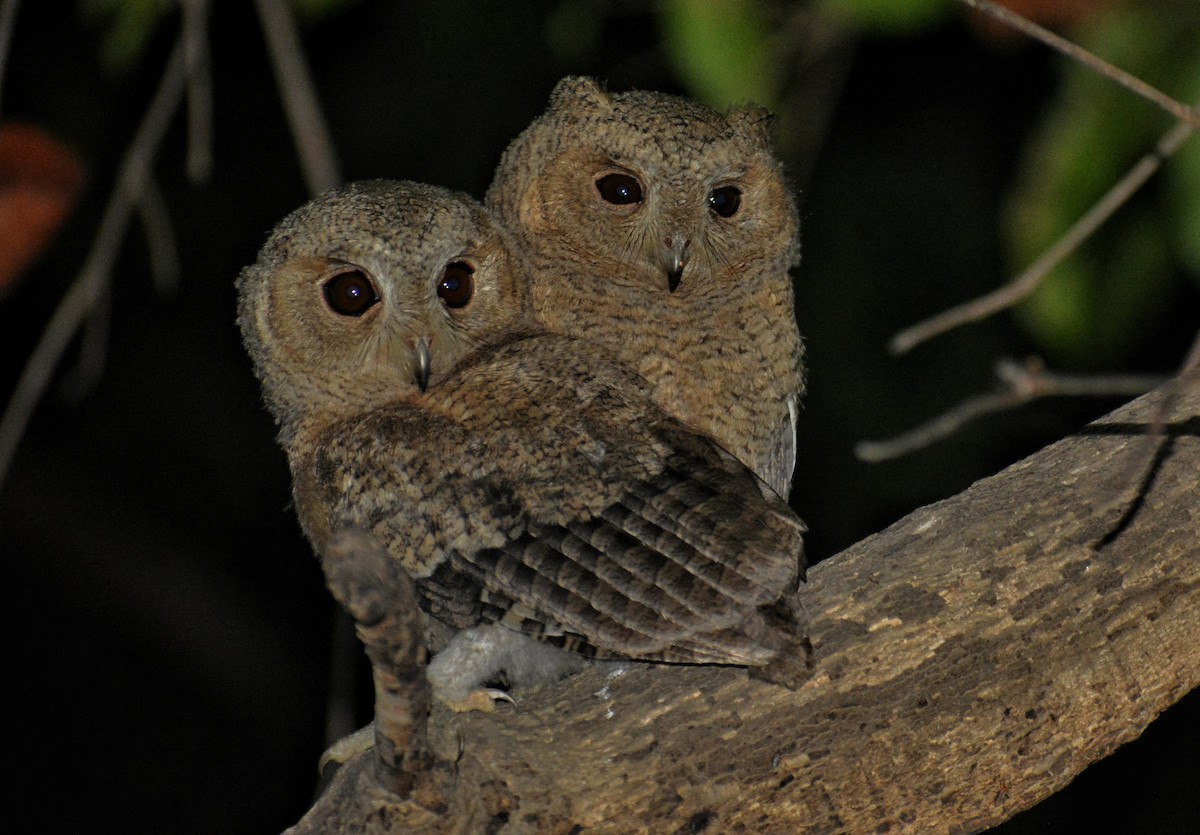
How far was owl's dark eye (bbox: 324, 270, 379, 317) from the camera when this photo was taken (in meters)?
2.55

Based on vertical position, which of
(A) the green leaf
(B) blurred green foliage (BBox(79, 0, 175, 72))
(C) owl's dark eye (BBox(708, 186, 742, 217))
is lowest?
(C) owl's dark eye (BBox(708, 186, 742, 217))

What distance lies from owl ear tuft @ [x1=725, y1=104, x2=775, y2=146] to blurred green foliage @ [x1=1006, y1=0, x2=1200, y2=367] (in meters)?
0.58

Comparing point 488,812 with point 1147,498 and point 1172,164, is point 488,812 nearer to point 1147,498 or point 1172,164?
point 1147,498

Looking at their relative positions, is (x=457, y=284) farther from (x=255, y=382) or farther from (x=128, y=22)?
(x=255, y=382)

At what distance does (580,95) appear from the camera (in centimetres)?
286

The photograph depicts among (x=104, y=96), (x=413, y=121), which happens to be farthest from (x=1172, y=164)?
(x=104, y=96)

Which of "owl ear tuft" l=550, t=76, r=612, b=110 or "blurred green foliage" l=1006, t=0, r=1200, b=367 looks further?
"owl ear tuft" l=550, t=76, r=612, b=110

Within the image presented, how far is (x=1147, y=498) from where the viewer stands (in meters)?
2.29

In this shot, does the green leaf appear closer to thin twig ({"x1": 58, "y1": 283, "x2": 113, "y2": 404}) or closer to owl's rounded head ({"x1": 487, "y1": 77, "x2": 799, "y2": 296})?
owl's rounded head ({"x1": 487, "y1": 77, "x2": 799, "y2": 296})

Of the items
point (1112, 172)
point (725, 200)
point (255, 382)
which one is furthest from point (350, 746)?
point (255, 382)

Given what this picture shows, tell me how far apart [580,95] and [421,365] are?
0.77m

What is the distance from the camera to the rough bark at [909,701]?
6.60ft

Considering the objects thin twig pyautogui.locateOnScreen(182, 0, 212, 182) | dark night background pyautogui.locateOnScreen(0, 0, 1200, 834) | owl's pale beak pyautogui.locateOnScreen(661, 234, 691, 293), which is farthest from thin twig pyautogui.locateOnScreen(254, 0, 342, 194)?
dark night background pyautogui.locateOnScreen(0, 0, 1200, 834)

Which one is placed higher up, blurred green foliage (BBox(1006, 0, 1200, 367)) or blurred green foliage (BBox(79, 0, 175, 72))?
blurred green foliage (BBox(79, 0, 175, 72))
